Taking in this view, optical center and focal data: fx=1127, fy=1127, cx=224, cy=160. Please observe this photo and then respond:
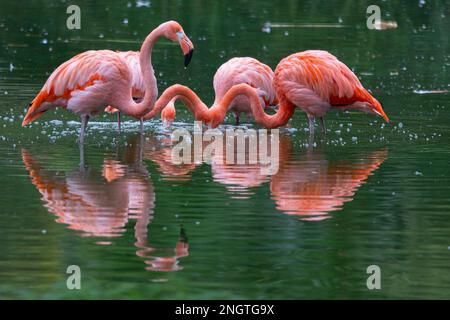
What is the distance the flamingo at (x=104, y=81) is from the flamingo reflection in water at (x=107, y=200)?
0.61 meters

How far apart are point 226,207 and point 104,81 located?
118 inches

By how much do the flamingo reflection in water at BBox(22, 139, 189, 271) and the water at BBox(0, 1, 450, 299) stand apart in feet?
0.05

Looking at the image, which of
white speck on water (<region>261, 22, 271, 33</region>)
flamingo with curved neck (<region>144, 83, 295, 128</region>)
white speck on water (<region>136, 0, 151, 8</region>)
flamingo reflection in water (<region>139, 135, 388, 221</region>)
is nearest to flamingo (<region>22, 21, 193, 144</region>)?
flamingo with curved neck (<region>144, 83, 295, 128</region>)

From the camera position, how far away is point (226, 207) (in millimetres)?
8273

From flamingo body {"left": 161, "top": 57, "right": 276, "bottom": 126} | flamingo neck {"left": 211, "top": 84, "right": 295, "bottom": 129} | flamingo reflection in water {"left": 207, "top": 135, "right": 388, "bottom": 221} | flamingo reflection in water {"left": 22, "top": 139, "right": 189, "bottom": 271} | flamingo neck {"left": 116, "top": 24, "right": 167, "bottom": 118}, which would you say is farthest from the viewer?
flamingo body {"left": 161, "top": 57, "right": 276, "bottom": 126}

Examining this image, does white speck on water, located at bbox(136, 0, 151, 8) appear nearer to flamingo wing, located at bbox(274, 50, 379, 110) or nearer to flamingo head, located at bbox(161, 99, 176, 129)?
flamingo head, located at bbox(161, 99, 176, 129)

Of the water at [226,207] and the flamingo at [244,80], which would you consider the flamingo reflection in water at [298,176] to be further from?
the flamingo at [244,80]

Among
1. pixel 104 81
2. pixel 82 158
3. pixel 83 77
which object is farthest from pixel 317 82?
pixel 82 158

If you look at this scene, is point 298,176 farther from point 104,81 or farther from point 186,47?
point 104,81

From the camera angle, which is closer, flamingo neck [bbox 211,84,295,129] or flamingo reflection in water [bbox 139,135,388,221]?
flamingo reflection in water [bbox 139,135,388,221]

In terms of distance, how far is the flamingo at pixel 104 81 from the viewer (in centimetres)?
1078

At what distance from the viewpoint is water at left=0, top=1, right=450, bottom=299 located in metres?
6.41

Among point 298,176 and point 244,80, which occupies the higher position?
point 244,80

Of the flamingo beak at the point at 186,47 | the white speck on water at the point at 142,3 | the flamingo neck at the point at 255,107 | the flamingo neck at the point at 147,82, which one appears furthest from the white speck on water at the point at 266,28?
the flamingo beak at the point at 186,47
